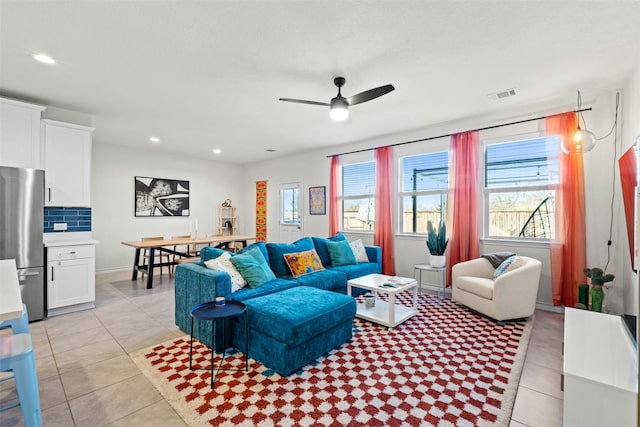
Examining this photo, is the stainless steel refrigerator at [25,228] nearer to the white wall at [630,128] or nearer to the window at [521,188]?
the window at [521,188]

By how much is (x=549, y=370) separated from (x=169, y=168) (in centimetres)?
740

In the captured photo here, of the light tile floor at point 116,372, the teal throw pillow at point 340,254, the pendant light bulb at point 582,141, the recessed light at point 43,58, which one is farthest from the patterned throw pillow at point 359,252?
the recessed light at point 43,58

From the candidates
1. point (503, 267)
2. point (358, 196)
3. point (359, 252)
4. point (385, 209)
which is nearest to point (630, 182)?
point (503, 267)

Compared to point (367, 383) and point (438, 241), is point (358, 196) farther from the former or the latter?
point (367, 383)

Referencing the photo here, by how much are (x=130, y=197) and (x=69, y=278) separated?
10.3 feet

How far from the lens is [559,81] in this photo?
3.07 metres

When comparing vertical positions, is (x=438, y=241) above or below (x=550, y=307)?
above

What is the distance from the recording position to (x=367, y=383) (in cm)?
210

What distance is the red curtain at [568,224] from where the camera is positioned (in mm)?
3432

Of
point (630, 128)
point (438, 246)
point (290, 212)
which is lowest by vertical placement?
point (438, 246)

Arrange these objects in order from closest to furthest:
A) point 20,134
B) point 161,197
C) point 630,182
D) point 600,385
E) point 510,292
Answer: point 600,385 < point 630,182 < point 510,292 < point 20,134 < point 161,197

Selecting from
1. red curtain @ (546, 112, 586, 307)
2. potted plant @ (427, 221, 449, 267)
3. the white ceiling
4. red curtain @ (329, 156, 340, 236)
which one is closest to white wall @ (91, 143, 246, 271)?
the white ceiling

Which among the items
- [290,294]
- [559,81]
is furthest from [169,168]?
[559,81]

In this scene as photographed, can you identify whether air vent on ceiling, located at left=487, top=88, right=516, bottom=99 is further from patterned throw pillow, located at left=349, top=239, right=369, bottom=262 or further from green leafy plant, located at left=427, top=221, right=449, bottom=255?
patterned throw pillow, located at left=349, top=239, right=369, bottom=262
